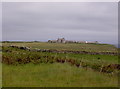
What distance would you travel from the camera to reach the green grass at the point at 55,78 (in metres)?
14.1

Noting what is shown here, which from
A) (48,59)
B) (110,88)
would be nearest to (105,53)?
(48,59)

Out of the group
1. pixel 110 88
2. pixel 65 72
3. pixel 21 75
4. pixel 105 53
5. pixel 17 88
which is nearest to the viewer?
pixel 17 88

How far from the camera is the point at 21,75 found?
1628cm

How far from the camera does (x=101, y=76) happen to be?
17.1 m

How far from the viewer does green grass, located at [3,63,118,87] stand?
46.2 ft

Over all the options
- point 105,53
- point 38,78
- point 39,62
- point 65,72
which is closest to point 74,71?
point 65,72

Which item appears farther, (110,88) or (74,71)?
(74,71)

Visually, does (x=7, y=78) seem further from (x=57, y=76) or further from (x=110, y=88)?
(x=110, y=88)

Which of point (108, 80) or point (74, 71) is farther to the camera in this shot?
point (74, 71)

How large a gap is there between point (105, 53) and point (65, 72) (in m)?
21.3

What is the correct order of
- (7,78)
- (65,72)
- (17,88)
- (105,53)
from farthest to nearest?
(105,53)
(65,72)
(7,78)
(17,88)

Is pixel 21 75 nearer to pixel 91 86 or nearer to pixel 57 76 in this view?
pixel 57 76

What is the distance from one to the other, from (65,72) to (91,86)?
12.8 feet

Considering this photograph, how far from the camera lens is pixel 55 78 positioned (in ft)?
51.5
